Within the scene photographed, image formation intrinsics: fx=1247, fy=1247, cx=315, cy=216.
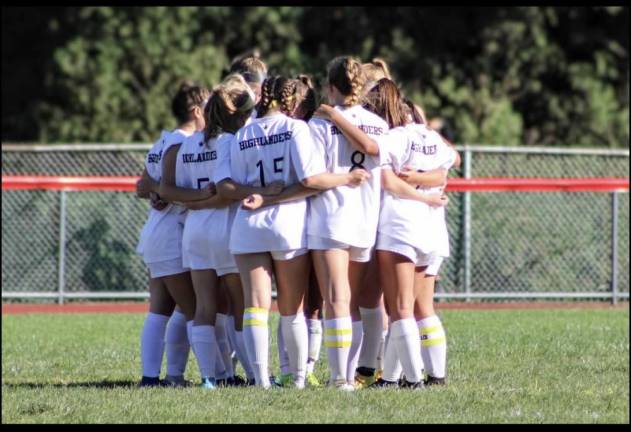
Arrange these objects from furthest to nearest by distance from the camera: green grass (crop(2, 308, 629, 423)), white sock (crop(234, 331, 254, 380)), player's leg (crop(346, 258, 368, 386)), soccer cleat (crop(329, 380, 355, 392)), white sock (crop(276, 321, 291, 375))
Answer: white sock (crop(234, 331, 254, 380)) → white sock (crop(276, 321, 291, 375)) → player's leg (crop(346, 258, 368, 386)) → soccer cleat (crop(329, 380, 355, 392)) → green grass (crop(2, 308, 629, 423))

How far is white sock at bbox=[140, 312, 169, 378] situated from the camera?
9039mm

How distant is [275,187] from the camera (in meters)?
8.06

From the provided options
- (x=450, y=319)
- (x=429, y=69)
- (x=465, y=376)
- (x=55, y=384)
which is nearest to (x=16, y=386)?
(x=55, y=384)

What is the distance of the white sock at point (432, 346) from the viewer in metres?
8.41

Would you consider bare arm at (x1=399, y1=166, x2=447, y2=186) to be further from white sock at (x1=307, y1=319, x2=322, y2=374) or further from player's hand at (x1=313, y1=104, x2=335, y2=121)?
white sock at (x1=307, y1=319, x2=322, y2=374)

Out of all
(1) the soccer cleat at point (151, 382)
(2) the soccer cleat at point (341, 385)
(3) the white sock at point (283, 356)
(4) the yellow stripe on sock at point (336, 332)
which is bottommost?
(1) the soccer cleat at point (151, 382)

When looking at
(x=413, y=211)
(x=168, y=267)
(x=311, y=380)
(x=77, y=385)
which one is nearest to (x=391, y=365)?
(x=311, y=380)

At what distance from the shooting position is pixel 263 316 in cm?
821

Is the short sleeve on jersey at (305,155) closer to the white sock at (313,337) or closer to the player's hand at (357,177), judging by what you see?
the player's hand at (357,177)

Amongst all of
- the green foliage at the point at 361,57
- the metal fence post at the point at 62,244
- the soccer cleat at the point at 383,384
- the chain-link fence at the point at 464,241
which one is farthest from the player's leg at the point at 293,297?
the green foliage at the point at 361,57

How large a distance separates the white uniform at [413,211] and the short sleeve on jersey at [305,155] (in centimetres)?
43

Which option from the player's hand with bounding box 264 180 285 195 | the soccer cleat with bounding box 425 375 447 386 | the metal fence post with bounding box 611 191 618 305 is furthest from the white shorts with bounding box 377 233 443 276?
the metal fence post with bounding box 611 191 618 305

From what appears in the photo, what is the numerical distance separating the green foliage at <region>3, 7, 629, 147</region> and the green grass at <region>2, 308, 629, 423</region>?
1212cm

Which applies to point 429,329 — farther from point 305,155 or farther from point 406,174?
point 305,155
